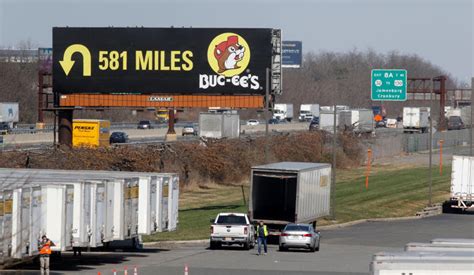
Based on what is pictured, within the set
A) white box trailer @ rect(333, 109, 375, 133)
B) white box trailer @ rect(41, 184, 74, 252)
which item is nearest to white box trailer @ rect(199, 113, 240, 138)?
white box trailer @ rect(333, 109, 375, 133)

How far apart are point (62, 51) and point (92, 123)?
21679mm

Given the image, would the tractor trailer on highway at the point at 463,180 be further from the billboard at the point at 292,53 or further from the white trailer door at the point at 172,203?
the billboard at the point at 292,53

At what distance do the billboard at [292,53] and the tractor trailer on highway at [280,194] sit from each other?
14178 cm

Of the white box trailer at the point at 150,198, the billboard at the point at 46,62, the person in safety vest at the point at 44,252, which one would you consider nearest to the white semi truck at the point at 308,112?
the billboard at the point at 46,62

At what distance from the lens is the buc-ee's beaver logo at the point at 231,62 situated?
57625 millimetres

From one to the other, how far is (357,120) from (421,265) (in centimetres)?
9618

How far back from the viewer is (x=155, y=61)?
5853 cm

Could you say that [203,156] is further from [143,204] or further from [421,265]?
[421,265]

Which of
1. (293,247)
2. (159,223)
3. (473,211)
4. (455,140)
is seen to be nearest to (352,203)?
(473,211)

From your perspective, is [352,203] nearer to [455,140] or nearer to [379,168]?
[379,168]

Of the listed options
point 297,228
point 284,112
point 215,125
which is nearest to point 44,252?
point 297,228

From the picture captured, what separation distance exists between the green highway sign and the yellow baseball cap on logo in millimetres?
18373

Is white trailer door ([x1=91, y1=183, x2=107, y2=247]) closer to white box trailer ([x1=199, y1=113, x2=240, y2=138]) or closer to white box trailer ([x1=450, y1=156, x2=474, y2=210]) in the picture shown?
white box trailer ([x1=450, y1=156, x2=474, y2=210])

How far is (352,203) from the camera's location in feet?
217
